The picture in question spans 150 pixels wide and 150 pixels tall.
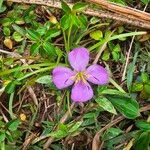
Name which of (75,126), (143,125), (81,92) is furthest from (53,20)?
(143,125)

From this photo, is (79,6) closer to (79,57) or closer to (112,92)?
(79,57)

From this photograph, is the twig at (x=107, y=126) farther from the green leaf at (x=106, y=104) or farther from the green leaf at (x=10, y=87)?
the green leaf at (x=10, y=87)

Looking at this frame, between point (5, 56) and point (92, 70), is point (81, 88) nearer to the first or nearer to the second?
point (92, 70)

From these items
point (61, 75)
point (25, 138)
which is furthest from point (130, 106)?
point (25, 138)

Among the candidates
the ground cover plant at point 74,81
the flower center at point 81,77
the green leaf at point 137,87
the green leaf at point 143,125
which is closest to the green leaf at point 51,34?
the ground cover plant at point 74,81

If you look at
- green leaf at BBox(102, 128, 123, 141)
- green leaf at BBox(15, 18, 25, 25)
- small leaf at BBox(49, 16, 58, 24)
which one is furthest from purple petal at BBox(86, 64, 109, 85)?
green leaf at BBox(15, 18, 25, 25)
